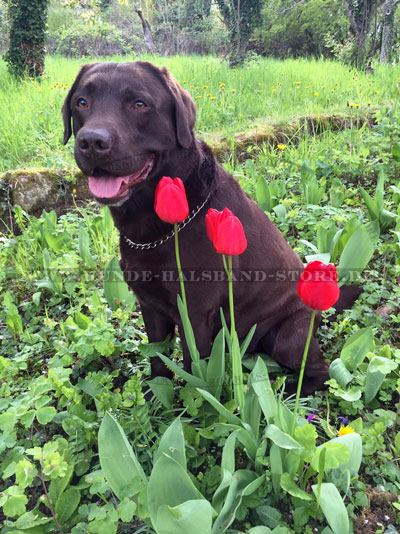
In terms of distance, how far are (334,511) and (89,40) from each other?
21.3 m

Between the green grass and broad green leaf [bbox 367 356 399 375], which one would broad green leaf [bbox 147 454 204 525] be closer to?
broad green leaf [bbox 367 356 399 375]

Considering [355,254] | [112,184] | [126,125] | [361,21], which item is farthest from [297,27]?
[112,184]

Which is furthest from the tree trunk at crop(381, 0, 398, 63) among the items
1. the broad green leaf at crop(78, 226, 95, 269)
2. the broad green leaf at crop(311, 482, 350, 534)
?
the broad green leaf at crop(311, 482, 350, 534)

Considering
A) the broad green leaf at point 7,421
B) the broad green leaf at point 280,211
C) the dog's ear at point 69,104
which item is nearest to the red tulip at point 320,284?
the broad green leaf at point 7,421

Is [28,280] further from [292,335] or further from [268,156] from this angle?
[268,156]

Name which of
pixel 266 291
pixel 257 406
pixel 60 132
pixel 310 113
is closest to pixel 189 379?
pixel 257 406

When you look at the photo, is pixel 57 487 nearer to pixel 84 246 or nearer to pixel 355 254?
pixel 84 246

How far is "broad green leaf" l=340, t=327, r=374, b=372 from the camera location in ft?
5.57

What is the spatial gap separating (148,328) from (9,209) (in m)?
2.40

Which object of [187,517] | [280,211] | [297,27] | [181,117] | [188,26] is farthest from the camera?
[297,27]

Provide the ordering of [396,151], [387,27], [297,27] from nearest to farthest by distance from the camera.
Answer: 1. [396,151]
2. [387,27]
3. [297,27]

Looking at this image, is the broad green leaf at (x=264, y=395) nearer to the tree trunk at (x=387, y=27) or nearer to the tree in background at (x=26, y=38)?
the tree in background at (x=26, y=38)

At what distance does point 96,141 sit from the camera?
1.38 meters

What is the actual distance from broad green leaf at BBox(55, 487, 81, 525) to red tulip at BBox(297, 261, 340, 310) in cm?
108
